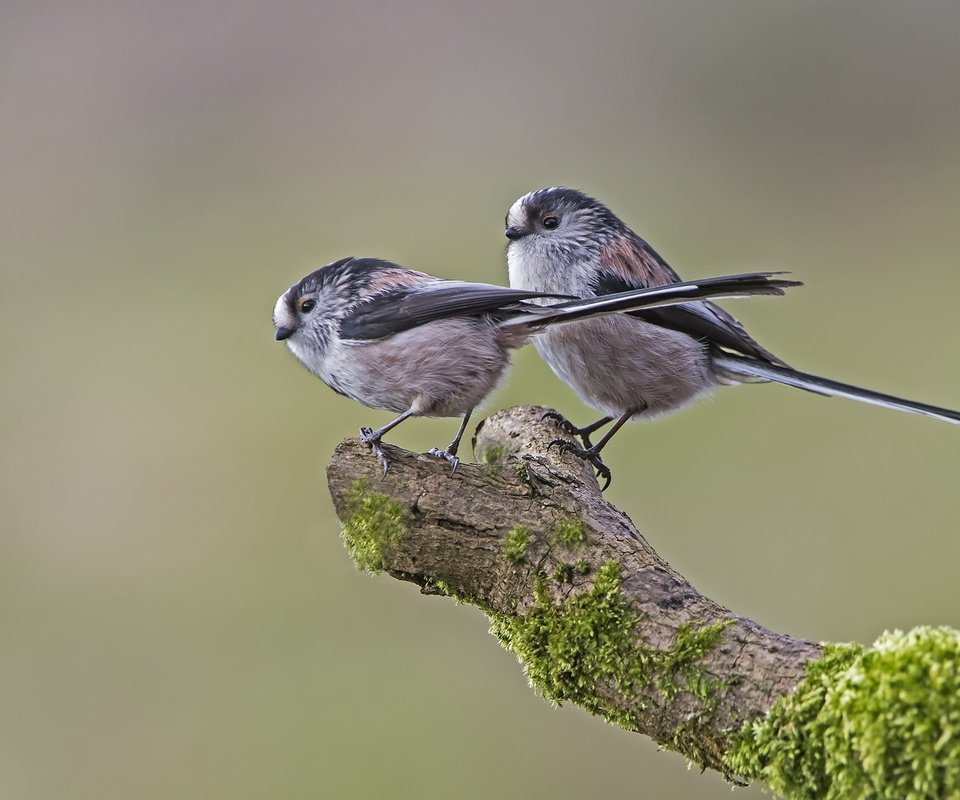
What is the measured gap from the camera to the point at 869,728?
5.45 feet

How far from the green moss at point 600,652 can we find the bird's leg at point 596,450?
0.82 metres

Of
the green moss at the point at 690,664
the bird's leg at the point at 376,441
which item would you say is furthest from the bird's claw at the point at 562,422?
the green moss at the point at 690,664

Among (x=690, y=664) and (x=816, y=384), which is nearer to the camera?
(x=690, y=664)

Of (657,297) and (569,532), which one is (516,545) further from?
(657,297)

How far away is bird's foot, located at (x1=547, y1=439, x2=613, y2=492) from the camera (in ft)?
10.5

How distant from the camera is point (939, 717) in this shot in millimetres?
1595

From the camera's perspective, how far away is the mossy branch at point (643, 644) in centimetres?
165

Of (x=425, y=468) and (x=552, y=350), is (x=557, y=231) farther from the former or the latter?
(x=425, y=468)

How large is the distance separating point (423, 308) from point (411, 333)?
80 mm

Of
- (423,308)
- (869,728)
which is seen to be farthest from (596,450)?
(869,728)

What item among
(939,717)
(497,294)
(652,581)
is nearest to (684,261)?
(497,294)

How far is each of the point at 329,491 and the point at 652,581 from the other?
2.68ft

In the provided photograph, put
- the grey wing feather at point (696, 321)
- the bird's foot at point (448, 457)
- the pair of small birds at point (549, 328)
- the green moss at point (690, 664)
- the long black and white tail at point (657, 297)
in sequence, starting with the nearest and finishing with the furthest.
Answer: the green moss at point (690, 664)
the long black and white tail at point (657, 297)
the bird's foot at point (448, 457)
the pair of small birds at point (549, 328)
the grey wing feather at point (696, 321)

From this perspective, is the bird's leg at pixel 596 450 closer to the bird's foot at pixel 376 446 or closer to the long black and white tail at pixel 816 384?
the long black and white tail at pixel 816 384
